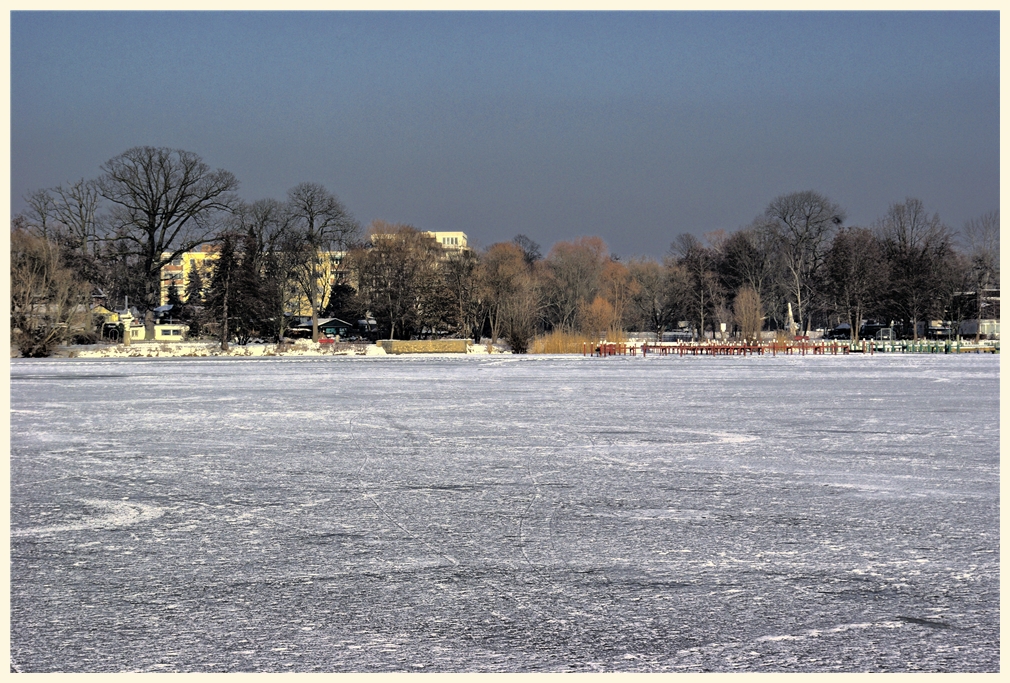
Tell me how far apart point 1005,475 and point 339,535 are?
6.66 meters

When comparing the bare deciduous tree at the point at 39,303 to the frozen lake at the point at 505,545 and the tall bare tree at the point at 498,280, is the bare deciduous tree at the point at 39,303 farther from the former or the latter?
the frozen lake at the point at 505,545

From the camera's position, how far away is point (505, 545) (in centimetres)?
704

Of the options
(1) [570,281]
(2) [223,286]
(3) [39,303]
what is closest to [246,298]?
(2) [223,286]

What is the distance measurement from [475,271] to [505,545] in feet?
220

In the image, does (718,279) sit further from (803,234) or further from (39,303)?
(39,303)

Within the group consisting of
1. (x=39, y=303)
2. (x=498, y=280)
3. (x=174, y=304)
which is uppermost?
(x=498, y=280)

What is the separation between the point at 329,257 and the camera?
77.9 meters

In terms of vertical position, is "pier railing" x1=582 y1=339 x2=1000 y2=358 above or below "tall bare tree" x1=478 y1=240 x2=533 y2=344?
below

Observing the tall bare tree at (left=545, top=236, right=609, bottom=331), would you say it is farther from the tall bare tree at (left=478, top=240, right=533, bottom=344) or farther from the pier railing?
the pier railing

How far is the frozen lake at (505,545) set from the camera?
4984mm

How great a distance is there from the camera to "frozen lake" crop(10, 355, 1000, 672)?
16.4 feet

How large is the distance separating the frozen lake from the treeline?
138 feet

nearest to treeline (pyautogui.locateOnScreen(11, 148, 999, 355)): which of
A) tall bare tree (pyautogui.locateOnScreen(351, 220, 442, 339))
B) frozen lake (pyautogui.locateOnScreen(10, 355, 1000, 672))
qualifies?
tall bare tree (pyautogui.locateOnScreen(351, 220, 442, 339))

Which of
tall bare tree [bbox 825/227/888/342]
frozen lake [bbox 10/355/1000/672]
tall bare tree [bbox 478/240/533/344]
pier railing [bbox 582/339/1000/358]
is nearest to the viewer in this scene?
frozen lake [bbox 10/355/1000/672]
